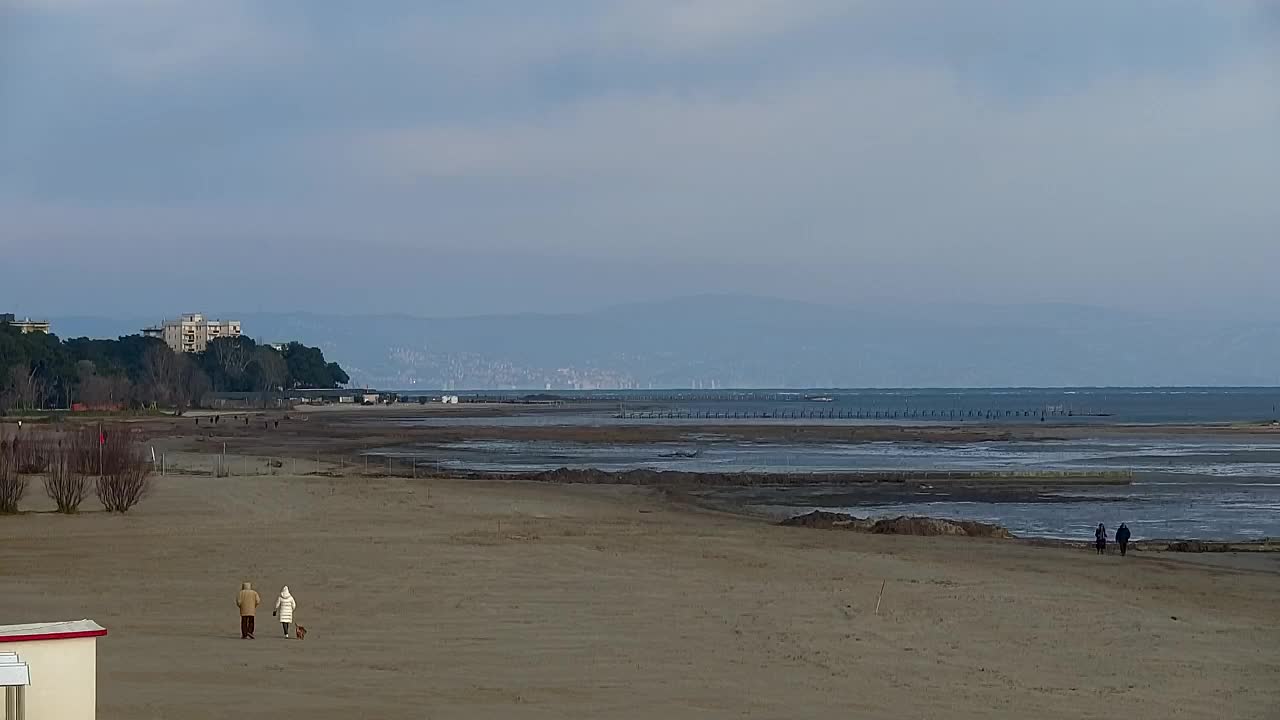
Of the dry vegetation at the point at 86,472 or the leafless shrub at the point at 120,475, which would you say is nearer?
Result: the dry vegetation at the point at 86,472

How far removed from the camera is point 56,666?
33.8 ft

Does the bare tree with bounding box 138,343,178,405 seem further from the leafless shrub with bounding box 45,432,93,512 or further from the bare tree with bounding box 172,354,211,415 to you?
the leafless shrub with bounding box 45,432,93,512

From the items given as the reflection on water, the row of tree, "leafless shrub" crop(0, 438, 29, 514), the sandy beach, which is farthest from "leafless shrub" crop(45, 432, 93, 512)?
the row of tree

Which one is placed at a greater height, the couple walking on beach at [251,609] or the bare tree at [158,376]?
the bare tree at [158,376]

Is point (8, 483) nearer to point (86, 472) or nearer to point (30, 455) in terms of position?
point (86, 472)

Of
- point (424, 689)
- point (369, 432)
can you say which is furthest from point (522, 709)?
point (369, 432)

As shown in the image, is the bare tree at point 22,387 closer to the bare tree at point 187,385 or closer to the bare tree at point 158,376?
the bare tree at point 187,385

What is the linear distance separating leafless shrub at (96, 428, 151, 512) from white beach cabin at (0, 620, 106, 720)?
29.2 meters

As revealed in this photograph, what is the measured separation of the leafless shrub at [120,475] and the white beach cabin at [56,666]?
29.2 meters

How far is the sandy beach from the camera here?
16344 mm

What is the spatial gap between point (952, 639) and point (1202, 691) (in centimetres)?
384

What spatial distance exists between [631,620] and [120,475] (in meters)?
21.3

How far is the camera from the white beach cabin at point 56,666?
1015cm

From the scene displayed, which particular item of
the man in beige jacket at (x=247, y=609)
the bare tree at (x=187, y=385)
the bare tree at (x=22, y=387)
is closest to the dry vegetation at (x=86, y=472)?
the man in beige jacket at (x=247, y=609)
